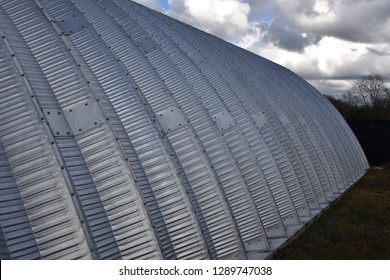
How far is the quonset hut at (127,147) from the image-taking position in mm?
8625

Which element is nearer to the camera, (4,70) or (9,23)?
(4,70)

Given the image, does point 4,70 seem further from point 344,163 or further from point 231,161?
point 344,163

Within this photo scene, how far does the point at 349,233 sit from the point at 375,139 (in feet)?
121

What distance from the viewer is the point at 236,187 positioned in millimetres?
→ 14008

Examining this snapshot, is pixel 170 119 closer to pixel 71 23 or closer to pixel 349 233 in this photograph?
pixel 71 23

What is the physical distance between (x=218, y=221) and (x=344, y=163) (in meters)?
21.1

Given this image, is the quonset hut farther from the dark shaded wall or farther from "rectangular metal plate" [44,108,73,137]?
the dark shaded wall

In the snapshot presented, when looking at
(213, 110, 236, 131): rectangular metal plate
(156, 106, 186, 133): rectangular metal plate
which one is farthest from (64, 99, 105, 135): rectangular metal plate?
(213, 110, 236, 131): rectangular metal plate

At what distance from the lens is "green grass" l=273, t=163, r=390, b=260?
15.3 m

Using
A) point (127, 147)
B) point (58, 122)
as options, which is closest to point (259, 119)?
point (127, 147)

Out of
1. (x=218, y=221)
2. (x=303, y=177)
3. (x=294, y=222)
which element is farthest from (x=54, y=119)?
(x=303, y=177)

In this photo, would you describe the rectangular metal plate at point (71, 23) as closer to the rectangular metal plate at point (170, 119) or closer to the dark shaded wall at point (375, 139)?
the rectangular metal plate at point (170, 119)

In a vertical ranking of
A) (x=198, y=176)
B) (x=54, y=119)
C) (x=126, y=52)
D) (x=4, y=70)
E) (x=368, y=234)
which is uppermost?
(x=126, y=52)

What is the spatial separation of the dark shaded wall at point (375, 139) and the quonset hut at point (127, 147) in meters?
35.9
